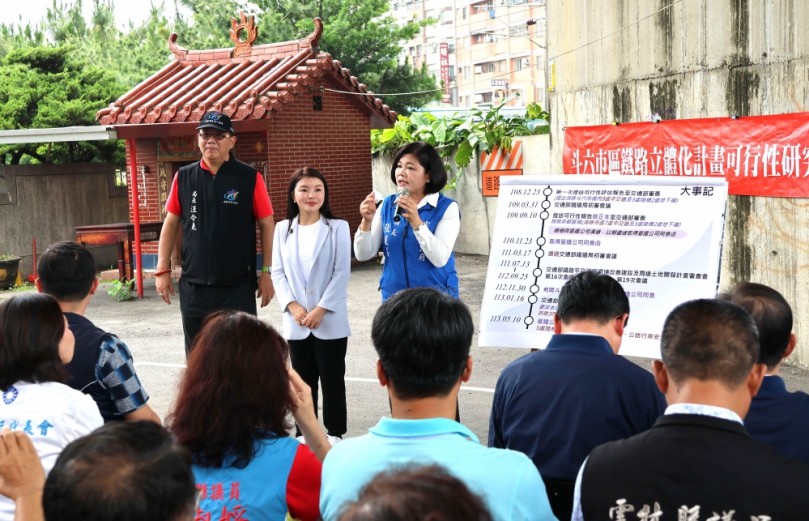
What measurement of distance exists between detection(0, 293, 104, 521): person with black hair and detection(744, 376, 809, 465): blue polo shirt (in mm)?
2119

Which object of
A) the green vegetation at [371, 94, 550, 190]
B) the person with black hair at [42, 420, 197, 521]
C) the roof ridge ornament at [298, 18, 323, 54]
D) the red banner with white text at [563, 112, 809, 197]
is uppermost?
the roof ridge ornament at [298, 18, 323, 54]

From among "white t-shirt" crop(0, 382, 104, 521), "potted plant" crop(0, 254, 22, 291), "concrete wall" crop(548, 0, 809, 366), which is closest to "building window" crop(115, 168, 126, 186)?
"potted plant" crop(0, 254, 22, 291)

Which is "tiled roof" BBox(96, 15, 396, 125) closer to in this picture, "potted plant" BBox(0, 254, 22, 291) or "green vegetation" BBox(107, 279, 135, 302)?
"green vegetation" BBox(107, 279, 135, 302)

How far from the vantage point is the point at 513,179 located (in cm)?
452

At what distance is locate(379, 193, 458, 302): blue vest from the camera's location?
15.5 ft

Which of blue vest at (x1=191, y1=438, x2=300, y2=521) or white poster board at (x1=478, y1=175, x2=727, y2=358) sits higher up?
white poster board at (x1=478, y1=175, x2=727, y2=358)

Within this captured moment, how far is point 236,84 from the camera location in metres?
12.8

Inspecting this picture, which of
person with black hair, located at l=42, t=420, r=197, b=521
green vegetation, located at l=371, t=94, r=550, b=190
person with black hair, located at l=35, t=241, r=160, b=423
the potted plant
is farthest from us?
the potted plant

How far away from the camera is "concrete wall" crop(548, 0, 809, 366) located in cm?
667

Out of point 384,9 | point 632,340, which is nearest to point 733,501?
point 632,340

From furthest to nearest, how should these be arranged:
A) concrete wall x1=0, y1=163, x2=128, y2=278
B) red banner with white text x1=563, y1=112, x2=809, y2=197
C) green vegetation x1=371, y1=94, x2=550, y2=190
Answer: concrete wall x1=0, y1=163, x2=128, y2=278, green vegetation x1=371, y1=94, x2=550, y2=190, red banner with white text x1=563, y1=112, x2=809, y2=197

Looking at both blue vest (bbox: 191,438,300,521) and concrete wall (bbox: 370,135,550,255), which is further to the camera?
concrete wall (bbox: 370,135,550,255)

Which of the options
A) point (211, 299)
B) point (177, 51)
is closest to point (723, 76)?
point (211, 299)

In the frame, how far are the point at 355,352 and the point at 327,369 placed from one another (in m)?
3.24
